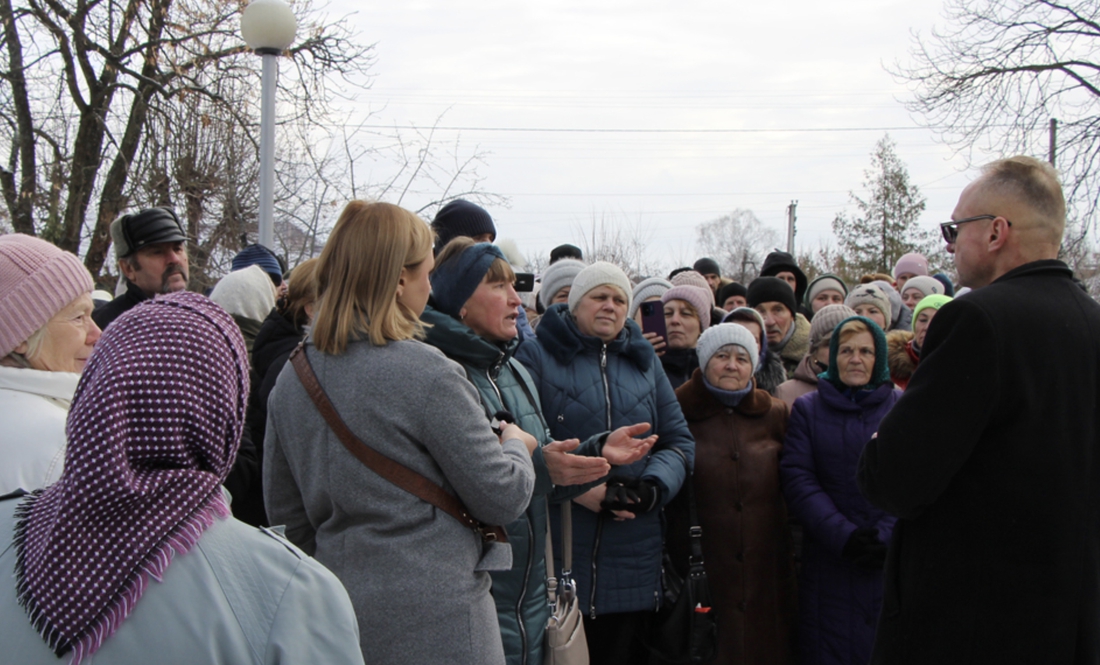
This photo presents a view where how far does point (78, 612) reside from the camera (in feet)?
3.66

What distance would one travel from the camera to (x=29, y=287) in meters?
2.03

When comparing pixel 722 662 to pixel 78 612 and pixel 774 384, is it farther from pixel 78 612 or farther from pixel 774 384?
pixel 78 612

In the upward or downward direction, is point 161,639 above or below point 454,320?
below

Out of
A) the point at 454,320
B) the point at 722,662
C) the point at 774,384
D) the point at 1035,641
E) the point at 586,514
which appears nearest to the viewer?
the point at 1035,641

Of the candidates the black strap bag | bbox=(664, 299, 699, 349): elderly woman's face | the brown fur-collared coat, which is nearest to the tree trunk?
bbox=(664, 299, 699, 349): elderly woman's face

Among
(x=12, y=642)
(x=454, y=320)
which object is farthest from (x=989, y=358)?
(x=12, y=642)

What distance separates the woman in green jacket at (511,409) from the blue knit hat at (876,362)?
4.88 feet

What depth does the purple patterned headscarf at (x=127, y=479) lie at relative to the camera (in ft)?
3.69

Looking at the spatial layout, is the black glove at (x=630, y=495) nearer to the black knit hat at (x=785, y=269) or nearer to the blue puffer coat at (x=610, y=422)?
the blue puffer coat at (x=610, y=422)

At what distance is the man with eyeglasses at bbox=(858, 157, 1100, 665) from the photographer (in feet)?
7.59

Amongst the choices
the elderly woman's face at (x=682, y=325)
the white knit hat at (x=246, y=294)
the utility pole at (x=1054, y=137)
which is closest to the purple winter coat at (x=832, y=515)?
the elderly woman's face at (x=682, y=325)

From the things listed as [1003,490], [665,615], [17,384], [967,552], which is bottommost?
[665,615]

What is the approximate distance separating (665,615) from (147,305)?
289cm

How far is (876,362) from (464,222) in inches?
86.5
